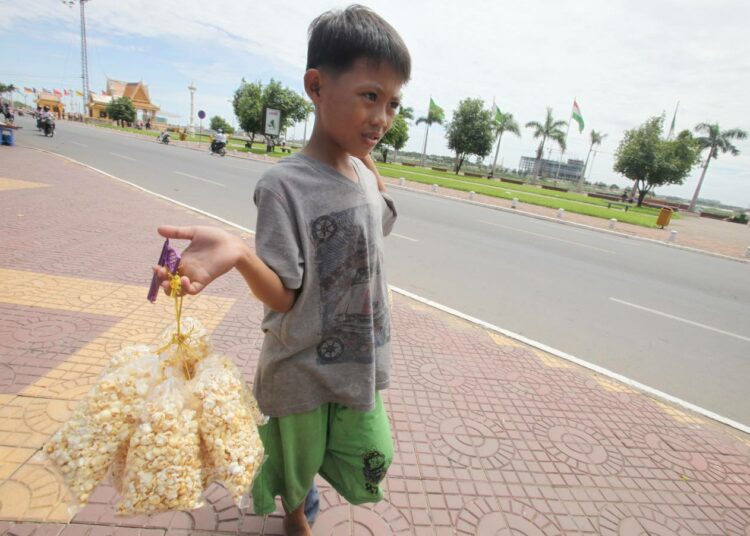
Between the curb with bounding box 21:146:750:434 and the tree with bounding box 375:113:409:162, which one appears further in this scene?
the tree with bounding box 375:113:409:162

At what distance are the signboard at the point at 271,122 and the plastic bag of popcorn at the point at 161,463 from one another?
32124mm

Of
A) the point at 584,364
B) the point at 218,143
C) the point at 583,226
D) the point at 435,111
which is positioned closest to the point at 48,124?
the point at 218,143

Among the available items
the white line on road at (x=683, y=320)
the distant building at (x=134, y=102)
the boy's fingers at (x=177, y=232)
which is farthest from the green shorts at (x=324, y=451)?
the distant building at (x=134, y=102)

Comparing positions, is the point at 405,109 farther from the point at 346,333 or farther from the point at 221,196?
the point at 346,333

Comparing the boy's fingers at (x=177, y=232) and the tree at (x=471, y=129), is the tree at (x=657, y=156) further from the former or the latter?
the boy's fingers at (x=177, y=232)

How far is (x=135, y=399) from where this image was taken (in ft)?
3.36

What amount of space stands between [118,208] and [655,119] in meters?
33.5

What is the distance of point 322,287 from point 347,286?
8 centimetres

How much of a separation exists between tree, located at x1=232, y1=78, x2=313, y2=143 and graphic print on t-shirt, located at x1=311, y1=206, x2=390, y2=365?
116 ft

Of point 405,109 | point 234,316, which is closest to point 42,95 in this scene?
A: point 405,109

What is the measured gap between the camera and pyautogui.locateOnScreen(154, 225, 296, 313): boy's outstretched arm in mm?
876

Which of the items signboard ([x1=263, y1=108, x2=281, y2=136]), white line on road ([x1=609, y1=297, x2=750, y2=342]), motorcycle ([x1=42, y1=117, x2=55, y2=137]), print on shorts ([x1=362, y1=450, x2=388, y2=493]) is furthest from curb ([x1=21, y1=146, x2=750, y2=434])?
signboard ([x1=263, y1=108, x2=281, y2=136])

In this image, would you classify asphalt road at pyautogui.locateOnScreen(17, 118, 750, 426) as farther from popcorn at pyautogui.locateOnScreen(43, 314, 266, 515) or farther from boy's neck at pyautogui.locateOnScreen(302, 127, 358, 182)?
popcorn at pyautogui.locateOnScreen(43, 314, 266, 515)

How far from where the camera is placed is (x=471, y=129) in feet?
127
